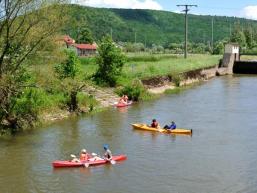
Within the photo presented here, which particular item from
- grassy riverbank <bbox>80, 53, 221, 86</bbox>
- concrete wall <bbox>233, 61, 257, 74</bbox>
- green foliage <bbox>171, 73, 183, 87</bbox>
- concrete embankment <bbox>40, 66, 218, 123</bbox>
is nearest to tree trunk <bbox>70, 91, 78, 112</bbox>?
concrete embankment <bbox>40, 66, 218, 123</bbox>

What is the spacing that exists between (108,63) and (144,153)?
71.0 feet

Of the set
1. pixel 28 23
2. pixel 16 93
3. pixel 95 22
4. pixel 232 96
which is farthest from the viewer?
pixel 95 22

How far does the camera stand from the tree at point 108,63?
4766cm

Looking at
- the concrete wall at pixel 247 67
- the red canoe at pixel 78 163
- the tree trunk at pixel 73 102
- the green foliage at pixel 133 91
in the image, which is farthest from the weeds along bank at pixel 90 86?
the concrete wall at pixel 247 67

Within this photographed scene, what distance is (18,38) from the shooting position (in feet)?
100

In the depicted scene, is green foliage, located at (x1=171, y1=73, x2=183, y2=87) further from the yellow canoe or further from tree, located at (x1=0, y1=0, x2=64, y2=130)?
tree, located at (x1=0, y1=0, x2=64, y2=130)

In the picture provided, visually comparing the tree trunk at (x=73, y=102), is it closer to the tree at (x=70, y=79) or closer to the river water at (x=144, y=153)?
the tree at (x=70, y=79)

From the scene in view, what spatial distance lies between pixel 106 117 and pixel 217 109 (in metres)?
10.1

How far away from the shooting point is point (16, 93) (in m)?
32.1

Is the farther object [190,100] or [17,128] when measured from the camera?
[190,100]

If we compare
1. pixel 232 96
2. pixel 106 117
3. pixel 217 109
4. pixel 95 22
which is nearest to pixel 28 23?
pixel 106 117

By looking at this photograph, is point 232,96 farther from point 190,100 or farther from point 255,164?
point 255,164

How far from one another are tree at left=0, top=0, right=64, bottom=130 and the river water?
93.6 inches

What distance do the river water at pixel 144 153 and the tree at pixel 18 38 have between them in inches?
93.6
